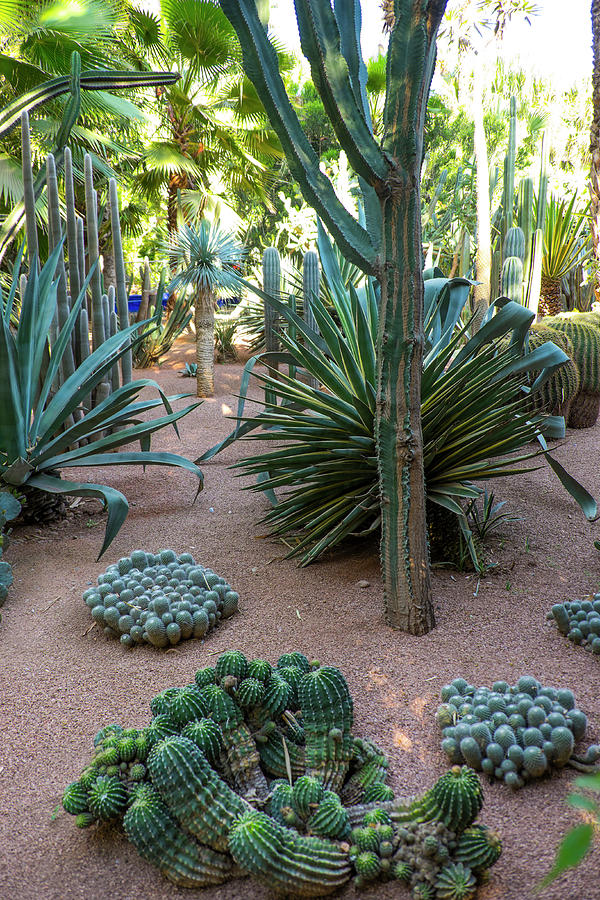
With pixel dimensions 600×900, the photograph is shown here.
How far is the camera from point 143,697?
247 cm

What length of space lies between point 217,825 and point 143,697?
861 mm

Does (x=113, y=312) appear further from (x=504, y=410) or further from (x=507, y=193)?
(x=507, y=193)

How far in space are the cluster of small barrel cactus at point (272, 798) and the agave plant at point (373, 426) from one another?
4.27 ft

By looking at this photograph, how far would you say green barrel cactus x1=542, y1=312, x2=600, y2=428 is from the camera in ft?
19.9

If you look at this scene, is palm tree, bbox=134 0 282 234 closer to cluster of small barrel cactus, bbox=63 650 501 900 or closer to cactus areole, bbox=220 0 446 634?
cactus areole, bbox=220 0 446 634

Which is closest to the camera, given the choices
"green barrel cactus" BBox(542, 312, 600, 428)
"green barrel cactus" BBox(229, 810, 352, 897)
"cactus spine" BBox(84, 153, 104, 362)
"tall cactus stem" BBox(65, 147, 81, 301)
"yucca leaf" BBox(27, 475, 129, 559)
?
"green barrel cactus" BBox(229, 810, 352, 897)

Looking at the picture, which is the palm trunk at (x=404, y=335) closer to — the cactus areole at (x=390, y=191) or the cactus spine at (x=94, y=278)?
the cactus areole at (x=390, y=191)

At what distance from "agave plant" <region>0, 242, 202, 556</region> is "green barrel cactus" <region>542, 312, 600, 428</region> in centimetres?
367

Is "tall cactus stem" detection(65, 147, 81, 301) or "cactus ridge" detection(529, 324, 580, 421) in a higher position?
"tall cactus stem" detection(65, 147, 81, 301)

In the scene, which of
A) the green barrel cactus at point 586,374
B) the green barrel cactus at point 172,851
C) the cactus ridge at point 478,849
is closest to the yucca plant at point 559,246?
the green barrel cactus at point 586,374

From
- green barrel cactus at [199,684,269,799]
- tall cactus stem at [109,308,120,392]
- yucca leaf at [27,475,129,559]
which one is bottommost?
green barrel cactus at [199,684,269,799]

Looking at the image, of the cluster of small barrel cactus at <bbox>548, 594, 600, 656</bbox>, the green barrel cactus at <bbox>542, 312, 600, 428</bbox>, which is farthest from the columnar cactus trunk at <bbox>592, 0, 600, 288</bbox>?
the cluster of small barrel cactus at <bbox>548, 594, 600, 656</bbox>

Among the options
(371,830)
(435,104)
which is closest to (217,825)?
(371,830)

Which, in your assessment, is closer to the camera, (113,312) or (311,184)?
(311,184)
